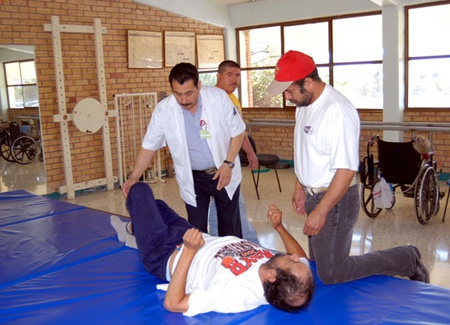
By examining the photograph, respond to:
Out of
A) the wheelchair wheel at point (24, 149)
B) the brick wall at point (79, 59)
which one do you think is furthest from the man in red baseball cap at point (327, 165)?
the wheelchair wheel at point (24, 149)

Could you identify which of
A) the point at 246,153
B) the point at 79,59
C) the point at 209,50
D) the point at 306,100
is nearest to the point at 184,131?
the point at 246,153

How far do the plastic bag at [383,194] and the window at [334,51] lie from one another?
2551 mm

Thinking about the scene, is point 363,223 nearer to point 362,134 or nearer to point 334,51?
point 362,134

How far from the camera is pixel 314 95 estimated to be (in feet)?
7.64

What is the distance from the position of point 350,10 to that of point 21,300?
6008 millimetres

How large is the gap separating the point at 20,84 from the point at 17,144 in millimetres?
1222

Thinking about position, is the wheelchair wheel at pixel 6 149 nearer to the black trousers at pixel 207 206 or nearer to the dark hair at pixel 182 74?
the black trousers at pixel 207 206

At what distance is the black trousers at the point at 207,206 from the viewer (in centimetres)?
305

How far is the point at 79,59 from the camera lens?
6363 mm

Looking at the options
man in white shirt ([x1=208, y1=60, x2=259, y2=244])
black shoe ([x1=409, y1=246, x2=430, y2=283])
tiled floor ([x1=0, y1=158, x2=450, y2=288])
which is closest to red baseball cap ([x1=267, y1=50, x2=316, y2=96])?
black shoe ([x1=409, y1=246, x2=430, y2=283])

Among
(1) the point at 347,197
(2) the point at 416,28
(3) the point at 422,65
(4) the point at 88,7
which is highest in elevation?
(4) the point at 88,7

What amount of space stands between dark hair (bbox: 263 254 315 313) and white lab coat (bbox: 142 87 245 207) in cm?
107

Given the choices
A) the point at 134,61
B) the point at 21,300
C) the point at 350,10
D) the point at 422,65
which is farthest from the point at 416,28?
the point at 21,300

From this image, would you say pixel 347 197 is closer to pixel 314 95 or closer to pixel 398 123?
pixel 314 95
